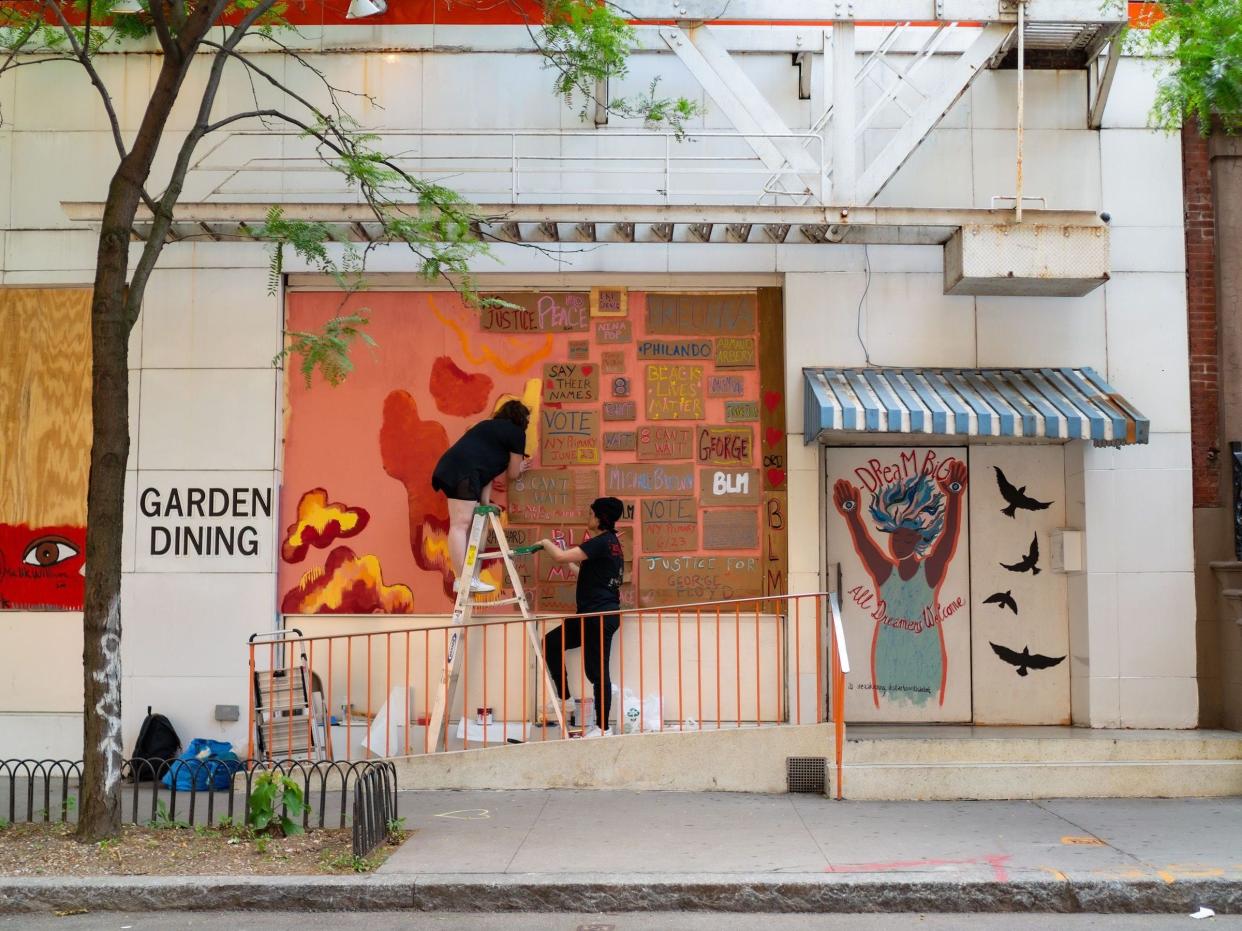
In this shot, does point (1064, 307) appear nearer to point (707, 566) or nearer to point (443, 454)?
point (707, 566)

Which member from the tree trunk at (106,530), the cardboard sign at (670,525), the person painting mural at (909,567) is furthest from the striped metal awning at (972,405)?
the tree trunk at (106,530)

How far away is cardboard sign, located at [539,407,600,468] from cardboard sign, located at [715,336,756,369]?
1.24 meters

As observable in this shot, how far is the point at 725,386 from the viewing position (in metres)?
11.1

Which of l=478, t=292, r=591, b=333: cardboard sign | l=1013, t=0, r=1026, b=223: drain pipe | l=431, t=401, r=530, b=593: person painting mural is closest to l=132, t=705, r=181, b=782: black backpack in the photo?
l=431, t=401, r=530, b=593: person painting mural

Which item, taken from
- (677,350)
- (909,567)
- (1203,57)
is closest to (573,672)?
(677,350)

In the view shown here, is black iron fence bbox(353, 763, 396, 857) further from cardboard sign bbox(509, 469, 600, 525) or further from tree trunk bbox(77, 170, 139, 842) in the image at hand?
cardboard sign bbox(509, 469, 600, 525)

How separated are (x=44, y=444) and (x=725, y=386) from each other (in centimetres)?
631

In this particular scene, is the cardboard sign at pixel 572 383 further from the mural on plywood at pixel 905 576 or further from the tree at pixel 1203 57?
the tree at pixel 1203 57

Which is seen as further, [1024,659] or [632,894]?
[1024,659]

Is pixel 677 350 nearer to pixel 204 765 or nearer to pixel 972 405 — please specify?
pixel 972 405

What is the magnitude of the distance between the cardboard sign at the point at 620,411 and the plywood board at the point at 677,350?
45 centimetres

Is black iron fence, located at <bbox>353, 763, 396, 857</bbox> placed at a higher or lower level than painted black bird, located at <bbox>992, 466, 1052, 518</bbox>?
lower

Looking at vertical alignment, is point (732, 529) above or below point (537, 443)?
below

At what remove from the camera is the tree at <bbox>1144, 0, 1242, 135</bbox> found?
948 cm
